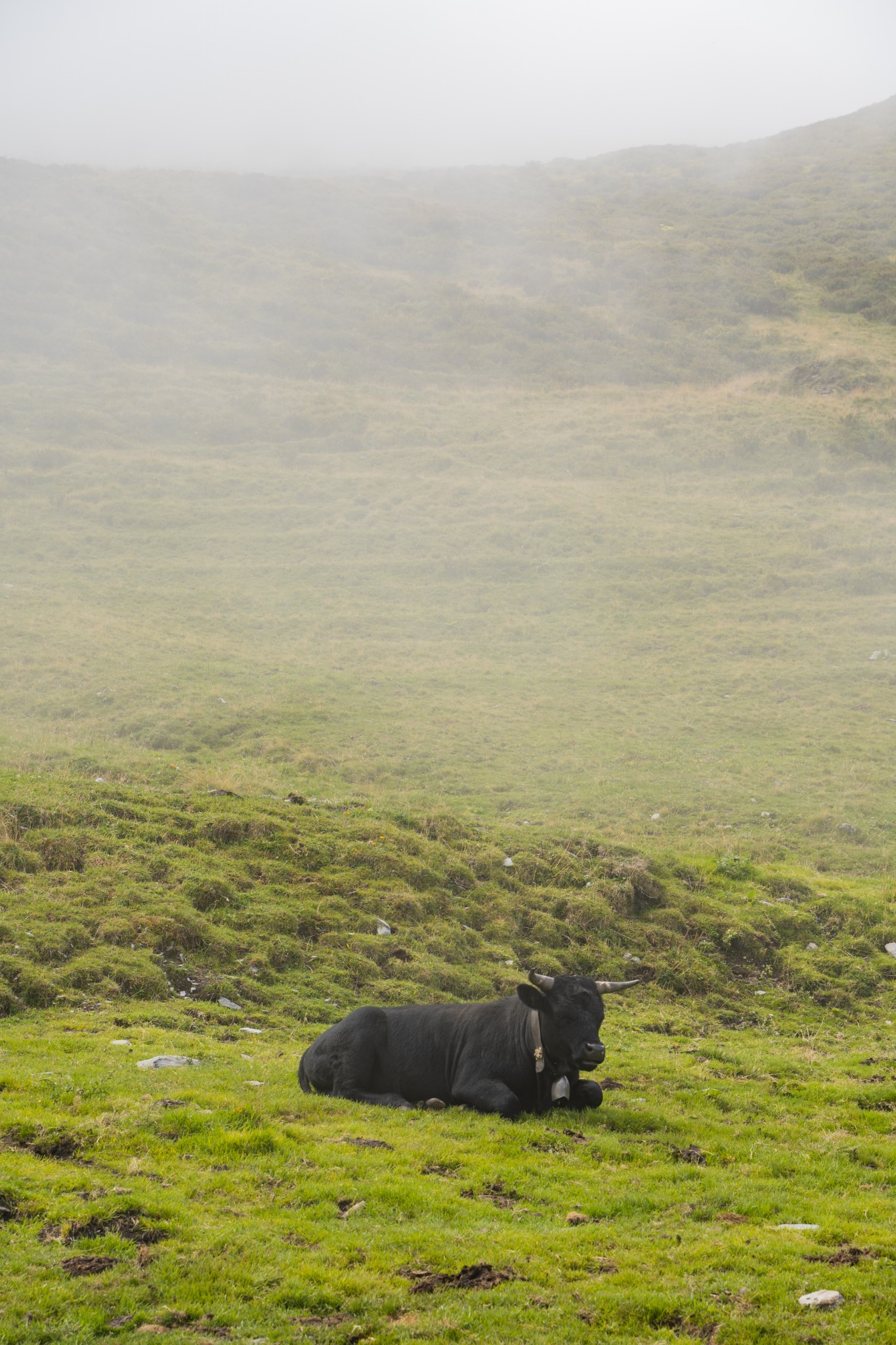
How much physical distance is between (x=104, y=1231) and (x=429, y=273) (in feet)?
279

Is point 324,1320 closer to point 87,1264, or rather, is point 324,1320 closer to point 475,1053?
point 87,1264

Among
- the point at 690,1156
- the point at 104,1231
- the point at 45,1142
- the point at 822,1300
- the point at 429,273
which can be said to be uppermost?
the point at 429,273

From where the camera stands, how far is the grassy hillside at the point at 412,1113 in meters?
6.49

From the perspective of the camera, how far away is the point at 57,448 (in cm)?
5597

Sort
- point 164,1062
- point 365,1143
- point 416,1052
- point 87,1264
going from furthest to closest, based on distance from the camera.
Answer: point 416,1052 → point 164,1062 → point 365,1143 → point 87,1264

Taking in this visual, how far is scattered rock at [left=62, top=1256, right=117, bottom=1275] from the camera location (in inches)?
253

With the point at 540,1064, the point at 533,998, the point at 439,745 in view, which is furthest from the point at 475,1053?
the point at 439,745

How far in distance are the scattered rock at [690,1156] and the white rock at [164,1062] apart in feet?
17.0

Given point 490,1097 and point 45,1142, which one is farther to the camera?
point 490,1097

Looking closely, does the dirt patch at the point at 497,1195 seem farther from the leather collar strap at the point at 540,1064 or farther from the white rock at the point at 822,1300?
the white rock at the point at 822,1300

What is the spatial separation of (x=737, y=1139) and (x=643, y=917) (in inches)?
330

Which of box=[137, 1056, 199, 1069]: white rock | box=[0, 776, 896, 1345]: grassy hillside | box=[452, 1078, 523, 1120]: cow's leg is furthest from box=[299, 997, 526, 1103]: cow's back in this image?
box=[137, 1056, 199, 1069]: white rock

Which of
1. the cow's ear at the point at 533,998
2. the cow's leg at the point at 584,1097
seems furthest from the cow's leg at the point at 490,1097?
the cow's ear at the point at 533,998

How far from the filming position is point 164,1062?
11.1 meters
